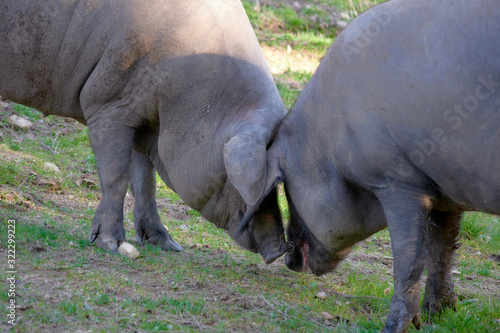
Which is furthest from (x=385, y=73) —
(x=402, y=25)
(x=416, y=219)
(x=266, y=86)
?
(x=266, y=86)

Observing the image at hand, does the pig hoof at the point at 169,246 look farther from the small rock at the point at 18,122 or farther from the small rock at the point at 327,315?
the small rock at the point at 18,122

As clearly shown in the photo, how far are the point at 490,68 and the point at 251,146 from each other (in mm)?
1607

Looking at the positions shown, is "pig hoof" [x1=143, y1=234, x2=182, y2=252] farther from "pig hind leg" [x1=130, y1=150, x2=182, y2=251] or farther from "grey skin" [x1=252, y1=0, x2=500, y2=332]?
"grey skin" [x1=252, y1=0, x2=500, y2=332]

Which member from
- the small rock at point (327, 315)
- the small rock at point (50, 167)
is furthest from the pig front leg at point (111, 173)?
the small rock at point (50, 167)

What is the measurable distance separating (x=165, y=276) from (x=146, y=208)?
1.22m

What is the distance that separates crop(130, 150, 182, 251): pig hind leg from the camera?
5.64 m

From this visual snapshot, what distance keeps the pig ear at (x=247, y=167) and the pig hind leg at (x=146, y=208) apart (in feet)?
4.88

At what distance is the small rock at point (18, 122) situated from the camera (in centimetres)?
757

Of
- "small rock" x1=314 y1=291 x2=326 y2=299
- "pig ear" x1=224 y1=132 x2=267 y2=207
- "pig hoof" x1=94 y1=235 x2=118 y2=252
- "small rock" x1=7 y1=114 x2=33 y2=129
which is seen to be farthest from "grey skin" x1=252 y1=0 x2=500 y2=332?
"small rock" x1=7 y1=114 x2=33 y2=129

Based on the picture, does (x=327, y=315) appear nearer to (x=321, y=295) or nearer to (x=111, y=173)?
(x=321, y=295)

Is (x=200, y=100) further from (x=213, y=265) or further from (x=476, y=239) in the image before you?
(x=476, y=239)

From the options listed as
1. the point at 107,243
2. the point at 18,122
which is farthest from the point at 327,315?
the point at 18,122

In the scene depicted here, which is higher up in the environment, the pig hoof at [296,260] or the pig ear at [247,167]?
the pig ear at [247,167]

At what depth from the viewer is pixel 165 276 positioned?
4.63 m
